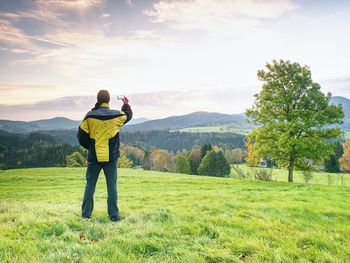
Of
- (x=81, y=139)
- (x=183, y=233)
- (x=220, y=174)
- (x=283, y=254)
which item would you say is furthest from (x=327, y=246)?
(x=220, y=174)

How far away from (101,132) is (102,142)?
245mm

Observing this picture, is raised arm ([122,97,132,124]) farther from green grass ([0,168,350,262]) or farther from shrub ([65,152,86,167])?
shrub ([65,152,86,167])

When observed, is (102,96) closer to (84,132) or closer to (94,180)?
(84,132)

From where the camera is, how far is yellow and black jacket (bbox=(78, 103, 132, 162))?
770 centimetres

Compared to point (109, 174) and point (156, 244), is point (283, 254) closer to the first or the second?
point (156, 244)

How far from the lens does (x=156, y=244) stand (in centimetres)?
526

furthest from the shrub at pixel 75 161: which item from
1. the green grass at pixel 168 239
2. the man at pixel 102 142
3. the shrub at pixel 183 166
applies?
the green grass at pixel 168 239

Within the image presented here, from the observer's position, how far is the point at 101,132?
7742 millimetres

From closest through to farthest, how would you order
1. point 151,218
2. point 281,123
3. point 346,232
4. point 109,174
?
point 346,232 < point 151,218 < point 109,174 < point 281,123

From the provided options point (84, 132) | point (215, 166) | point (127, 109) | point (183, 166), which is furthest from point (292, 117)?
point (183, 166)

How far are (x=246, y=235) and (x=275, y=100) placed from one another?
78.4 ft

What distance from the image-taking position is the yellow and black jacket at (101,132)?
7.70m


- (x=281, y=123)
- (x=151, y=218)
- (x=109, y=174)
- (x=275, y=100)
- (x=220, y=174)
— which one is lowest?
(x=220, y=174)

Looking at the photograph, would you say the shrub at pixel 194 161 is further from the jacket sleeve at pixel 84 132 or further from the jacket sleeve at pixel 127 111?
the jacket sleeve at pixel 84 132
